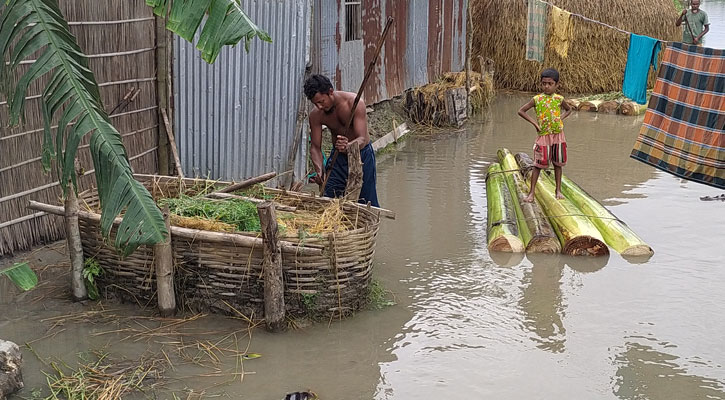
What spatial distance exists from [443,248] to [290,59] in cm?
267

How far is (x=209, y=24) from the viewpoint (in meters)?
4.41

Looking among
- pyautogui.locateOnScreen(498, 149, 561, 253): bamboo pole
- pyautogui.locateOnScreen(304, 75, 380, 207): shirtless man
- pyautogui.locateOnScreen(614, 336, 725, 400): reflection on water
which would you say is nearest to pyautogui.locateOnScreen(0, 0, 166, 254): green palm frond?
pyautogui.locateOnScreen(304, 75, 380, 207): shirtless man

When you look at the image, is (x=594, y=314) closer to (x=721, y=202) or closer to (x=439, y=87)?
(x=721, y=202)

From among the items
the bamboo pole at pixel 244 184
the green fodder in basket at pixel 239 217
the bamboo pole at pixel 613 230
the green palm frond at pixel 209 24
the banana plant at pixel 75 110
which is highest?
the green palm frond at pixel 209 24

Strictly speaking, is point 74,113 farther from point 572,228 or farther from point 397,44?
point 397,44

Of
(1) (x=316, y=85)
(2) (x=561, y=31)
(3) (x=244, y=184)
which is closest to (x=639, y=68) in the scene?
(1) (x=316, y=85)

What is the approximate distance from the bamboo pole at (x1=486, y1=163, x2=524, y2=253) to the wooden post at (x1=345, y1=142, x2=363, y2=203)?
1559 mm

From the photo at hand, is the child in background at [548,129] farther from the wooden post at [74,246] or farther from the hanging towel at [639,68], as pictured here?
the wooden post at [74,246]

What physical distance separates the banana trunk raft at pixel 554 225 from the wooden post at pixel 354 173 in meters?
1.57

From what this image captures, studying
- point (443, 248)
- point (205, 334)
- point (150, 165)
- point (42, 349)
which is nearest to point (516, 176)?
point (443, 248)

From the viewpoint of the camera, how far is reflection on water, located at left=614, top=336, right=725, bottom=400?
504 centimetres

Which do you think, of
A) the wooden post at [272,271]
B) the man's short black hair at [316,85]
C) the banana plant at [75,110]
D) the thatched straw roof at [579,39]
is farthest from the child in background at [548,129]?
the thatched straw roof at [579,39]

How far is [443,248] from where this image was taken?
302 inches

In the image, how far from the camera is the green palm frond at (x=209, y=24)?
14.3 ft
